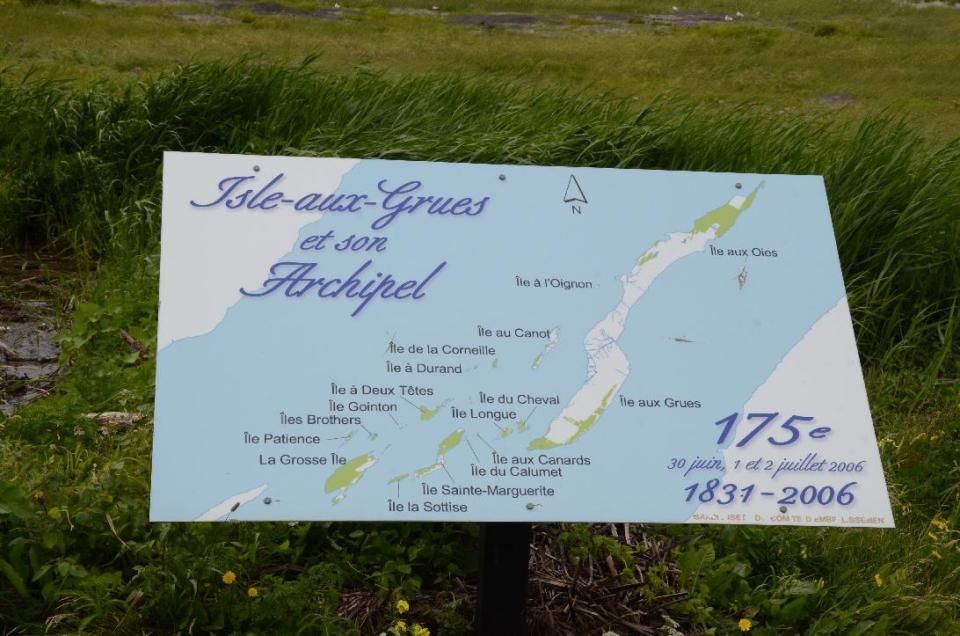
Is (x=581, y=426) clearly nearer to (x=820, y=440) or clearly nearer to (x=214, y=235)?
(x=820, y=440)

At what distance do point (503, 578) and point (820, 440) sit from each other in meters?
0.70

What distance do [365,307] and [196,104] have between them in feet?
10.2

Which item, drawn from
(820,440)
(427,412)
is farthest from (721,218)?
(427,412)

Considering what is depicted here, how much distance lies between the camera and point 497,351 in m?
2.02

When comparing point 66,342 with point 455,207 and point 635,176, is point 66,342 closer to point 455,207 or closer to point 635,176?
point 455,207

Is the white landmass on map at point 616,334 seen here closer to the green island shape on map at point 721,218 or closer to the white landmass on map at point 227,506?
the green island shape on map at point 721,218

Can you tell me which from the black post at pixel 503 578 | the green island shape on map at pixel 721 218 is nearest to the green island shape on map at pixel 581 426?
the black post at pixel 503 578

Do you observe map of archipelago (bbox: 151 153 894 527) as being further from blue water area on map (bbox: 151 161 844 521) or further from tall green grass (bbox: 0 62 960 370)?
tall green grass (bbox: 0 62 960 370)

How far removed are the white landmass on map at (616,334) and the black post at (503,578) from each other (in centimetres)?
27

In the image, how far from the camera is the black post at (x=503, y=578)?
2117mm

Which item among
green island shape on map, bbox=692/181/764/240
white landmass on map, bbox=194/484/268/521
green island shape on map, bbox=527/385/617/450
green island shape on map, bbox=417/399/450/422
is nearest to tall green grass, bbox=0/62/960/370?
green island shape on map, bbox=692/181/764/240

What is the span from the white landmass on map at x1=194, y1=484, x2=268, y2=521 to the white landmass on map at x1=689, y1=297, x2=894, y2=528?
32.4 inches

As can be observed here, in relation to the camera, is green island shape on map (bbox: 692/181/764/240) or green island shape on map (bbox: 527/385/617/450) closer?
green island shape on map (bbox: 527/385/617/450)

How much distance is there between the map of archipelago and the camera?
189cm
